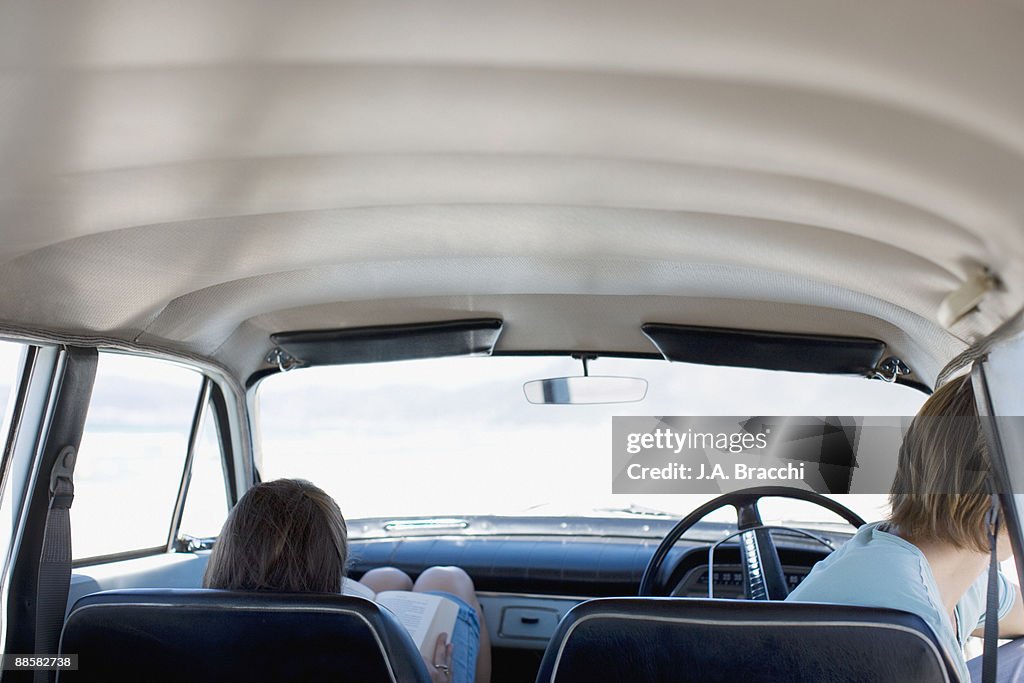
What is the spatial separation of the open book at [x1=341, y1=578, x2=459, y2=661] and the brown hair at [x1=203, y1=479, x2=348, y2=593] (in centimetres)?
69

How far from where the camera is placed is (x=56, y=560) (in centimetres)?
280

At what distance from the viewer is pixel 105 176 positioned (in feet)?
6.95

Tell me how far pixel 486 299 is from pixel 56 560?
1808 mm

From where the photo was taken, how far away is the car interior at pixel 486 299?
1.62 m

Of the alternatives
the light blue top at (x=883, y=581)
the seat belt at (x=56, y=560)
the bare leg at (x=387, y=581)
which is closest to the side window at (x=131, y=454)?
the seat belt at (x=56, y=560)

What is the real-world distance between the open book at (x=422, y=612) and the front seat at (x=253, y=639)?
115 cm

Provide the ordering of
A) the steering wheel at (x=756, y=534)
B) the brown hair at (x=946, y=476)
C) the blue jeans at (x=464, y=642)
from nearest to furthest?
the brown hair at (x=946, y=476)
the steering wheel at (x=756, y=534)
the blue jeans at (x=464, y=642)

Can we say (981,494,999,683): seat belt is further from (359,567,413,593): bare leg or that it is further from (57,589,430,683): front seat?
(359,567,413,593): bare leg

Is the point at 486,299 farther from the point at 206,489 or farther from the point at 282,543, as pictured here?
the point at 206,489

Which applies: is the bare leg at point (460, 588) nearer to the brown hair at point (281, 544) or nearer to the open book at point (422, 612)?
the open book at point (422, 612)

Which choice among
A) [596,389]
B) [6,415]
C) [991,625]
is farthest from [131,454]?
[991,625]

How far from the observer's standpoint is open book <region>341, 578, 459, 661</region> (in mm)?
3256

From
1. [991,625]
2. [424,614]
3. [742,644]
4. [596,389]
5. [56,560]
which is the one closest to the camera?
[742,644]

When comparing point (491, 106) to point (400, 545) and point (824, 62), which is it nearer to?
point (824, 62)
